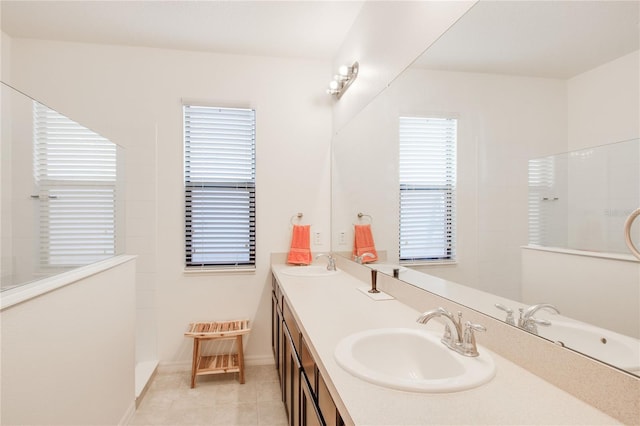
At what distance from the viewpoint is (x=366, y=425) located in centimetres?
67

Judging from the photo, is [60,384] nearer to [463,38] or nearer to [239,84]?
[463,38]

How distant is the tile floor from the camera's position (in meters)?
2.13

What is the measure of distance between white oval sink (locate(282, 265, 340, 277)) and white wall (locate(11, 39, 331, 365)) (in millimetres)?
227

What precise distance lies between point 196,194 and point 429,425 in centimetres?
264

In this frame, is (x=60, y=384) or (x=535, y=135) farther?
(x=60, y=384)

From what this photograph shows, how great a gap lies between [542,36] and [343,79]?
189 cm

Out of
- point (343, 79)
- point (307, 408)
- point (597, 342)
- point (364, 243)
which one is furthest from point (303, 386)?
point (343, 79)

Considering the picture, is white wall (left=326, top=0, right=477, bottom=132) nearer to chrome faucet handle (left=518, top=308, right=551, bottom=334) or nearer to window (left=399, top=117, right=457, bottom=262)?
window (left=399, top=117, right=457, bottom=262)

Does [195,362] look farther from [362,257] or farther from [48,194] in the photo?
[48,194]

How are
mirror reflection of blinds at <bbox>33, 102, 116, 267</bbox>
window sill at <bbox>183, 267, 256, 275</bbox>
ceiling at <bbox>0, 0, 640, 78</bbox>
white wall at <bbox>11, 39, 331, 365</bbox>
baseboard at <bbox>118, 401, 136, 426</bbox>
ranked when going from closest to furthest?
ceiling at <bbox>0, 0, 640, 78</bbox>, mirror reflection of blinds at <bbox>33, 102, 116, 267</bbox>, baseboard at <bbox>118, 401, 136, 426</bbox>, white wall at <bbox>11, 39, 331, 365</bbox>, window sill at <bbox>183, 267, 256, 275</bbox>

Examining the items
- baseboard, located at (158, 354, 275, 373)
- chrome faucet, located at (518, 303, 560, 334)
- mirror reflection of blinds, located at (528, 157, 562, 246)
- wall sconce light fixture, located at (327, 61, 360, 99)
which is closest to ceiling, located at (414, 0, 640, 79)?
mirror reflection of blinds, located at (528, 157, 562, 246)

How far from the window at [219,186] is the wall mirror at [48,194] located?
0.94 m

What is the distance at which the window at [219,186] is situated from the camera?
2.89 m

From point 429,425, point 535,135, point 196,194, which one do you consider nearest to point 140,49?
point 196,194
